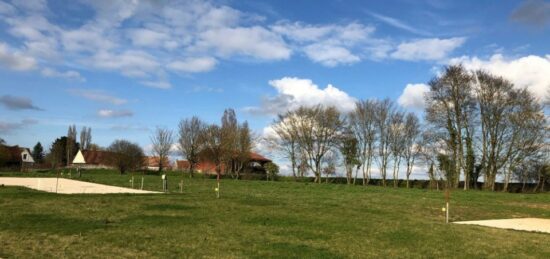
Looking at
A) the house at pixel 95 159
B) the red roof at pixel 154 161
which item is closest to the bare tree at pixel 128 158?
the red roof at pixel 154 161

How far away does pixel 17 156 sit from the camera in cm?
→ 10169

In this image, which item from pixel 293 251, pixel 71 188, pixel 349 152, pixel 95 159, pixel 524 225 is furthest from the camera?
pixel 95 159

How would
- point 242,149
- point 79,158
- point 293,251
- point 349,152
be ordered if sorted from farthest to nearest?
point 79,158, point 242,149, point 349,152, point 293,251

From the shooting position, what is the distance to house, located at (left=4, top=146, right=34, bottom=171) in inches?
3570

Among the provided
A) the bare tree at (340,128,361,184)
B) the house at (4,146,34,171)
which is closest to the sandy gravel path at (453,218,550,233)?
the bare tree at (340,128,361,184)

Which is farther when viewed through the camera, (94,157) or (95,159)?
(94,157)

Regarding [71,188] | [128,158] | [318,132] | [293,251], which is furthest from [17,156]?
[293,251]

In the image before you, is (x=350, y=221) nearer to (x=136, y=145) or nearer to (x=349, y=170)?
(x=349, y=170)

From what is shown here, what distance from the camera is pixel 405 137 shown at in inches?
2534

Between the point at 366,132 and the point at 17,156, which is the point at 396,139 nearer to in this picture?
the point at 366,132

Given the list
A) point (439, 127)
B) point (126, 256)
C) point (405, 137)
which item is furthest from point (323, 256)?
point (405, 137)

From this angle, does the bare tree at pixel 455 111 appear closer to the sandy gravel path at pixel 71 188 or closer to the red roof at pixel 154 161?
the sandy gravel path at pixel 71 188

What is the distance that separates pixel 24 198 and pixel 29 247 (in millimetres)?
11536

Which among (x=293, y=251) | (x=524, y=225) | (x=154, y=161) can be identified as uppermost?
(x=154, y=161)
